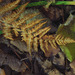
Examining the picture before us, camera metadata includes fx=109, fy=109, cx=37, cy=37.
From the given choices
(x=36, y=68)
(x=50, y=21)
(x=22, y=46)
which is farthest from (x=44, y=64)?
(x=50, y=21)

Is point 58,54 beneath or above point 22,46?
beneath

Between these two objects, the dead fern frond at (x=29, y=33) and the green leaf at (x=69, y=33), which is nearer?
the dead fern frond at (x=29, y=33)

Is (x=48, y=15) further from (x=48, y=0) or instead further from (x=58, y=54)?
(x=58, y=54)

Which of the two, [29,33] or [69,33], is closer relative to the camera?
[29,33]

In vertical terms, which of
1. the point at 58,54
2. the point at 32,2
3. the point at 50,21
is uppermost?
the point at 32,2

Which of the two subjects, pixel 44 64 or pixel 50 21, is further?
pixel 50 21

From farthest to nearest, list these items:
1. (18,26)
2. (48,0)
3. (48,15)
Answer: (48,15) → (48,0) → (18,26)

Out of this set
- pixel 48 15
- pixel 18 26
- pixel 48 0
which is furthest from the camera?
pixel 48 15

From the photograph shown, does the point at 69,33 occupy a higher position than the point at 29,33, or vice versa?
the point at 29,33

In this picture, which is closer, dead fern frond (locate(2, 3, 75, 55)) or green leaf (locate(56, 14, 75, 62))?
dead fern frond (locate(2, 3, 75, 55))
